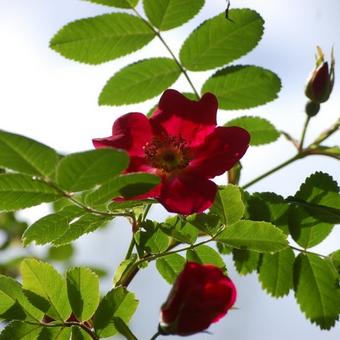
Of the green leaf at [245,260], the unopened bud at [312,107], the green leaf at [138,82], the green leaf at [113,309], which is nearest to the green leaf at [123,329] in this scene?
the green leaf at [113,309]

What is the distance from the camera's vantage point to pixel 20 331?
1661 millimetres

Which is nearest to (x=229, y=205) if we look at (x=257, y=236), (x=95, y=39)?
(x=257, y=236)

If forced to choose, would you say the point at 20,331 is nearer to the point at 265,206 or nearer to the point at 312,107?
the point at 265,206

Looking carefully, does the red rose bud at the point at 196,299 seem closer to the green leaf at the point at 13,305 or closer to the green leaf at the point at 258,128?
the green leaf at the point at 13,305

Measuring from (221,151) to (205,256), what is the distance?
261mm

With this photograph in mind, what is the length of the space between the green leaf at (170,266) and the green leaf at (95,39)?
615 millimetres

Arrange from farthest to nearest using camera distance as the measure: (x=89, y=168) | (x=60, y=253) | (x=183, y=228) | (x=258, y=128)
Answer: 1. (x=60, y=253)
2. (x=258, y=128)
3. (x=183, y=228)
4. (x=89, y=168)

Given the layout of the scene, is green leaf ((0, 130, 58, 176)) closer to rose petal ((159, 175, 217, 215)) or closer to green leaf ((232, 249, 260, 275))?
rose petal ((159, 175, 217, 215))

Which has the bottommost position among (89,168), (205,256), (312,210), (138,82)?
(205,256)

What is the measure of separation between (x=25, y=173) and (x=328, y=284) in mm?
815

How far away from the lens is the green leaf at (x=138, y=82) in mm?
2143

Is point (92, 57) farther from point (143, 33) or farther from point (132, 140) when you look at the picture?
point (132, 140)

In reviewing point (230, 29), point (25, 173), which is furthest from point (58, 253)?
point (25, 173)

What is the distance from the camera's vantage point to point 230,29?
6.77ft
